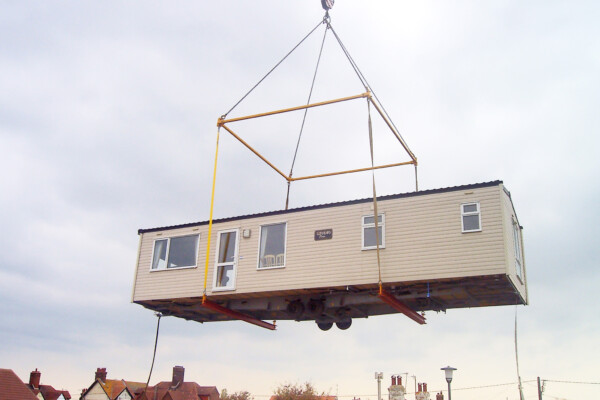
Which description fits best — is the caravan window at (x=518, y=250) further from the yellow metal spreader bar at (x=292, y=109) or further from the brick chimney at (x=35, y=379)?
the brick chimney at (x=35, y=379)

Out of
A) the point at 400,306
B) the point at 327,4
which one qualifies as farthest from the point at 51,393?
the point at 327,4

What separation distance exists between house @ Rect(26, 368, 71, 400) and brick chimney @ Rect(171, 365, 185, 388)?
11.8 m

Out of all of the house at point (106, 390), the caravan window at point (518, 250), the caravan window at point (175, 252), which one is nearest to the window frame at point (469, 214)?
the caravan window at point (518, 250)

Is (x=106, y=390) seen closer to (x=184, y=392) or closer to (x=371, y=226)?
(x=184, y=392)

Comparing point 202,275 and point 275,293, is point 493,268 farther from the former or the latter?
point 202,275

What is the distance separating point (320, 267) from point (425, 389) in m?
19.3

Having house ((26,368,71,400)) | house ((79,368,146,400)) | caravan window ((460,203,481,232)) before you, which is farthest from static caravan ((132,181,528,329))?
house ((26,368,71,400))

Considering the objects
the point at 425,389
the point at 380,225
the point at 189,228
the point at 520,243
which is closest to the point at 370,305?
the point at 380,225

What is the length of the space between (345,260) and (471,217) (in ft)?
11.9

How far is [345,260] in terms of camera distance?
18.0 meters

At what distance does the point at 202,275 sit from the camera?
20.0 metres

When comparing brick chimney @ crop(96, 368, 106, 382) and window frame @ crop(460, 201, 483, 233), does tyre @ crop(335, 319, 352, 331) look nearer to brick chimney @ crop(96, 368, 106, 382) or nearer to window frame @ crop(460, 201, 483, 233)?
window frame @ crop(460, 201, 483, 233)

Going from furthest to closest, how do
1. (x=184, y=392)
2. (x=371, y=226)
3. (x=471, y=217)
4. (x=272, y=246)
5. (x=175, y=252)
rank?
(x=184, y=392), (x=175, y=252), (x=272, y=246), (x=371, y=226), (x=471, y=217)

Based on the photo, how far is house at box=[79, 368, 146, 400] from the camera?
2133 inches
